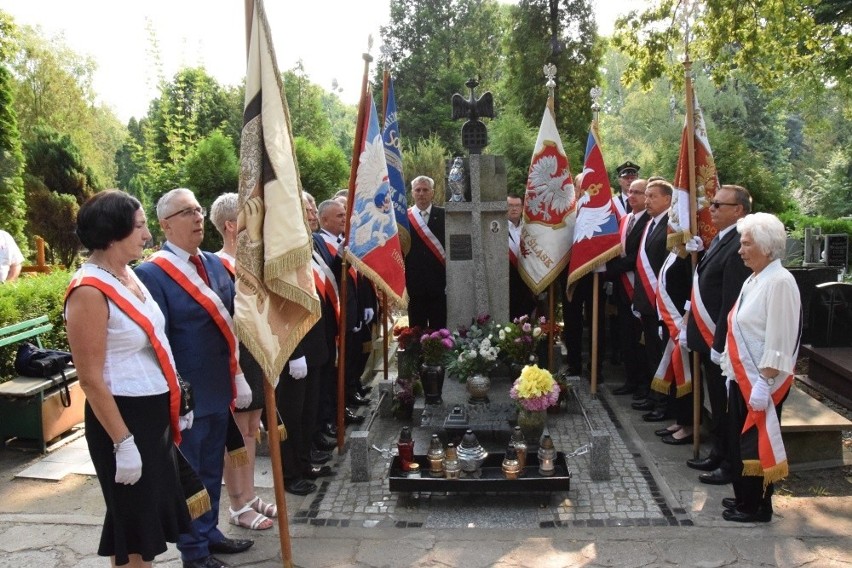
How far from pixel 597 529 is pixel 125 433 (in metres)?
2.88

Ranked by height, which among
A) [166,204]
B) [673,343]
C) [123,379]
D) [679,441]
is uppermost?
[166,204]

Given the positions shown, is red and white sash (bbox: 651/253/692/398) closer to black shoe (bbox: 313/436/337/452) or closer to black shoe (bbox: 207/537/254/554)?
black shoe (bbox: 313/436/337/452)

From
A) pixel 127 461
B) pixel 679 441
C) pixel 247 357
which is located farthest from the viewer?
pixel 679 441

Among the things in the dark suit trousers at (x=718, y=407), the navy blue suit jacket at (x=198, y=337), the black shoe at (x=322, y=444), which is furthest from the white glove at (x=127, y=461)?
the dark suit trousers at (x=718, y=407)

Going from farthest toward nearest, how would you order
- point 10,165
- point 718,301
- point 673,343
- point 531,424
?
1. point 10,165
2. point 673,343
3. point 531,424
4. point 718,301

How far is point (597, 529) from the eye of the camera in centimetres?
420

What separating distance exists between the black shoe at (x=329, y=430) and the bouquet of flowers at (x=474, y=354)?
121 centimetres

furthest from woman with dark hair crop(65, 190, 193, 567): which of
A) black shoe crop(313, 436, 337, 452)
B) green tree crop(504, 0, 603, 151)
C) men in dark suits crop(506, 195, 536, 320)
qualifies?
green tree crop(504, 0, 603, 151)

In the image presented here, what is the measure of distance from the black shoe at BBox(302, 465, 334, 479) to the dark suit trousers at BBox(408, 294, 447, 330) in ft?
9.00

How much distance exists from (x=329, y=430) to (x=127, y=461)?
11.1 feet

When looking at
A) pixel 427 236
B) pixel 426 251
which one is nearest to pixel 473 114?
pixel 427 236

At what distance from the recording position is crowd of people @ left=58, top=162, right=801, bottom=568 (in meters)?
2.88

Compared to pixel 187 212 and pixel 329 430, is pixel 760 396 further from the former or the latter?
pixel 329 430

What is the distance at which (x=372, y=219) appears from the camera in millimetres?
5719
